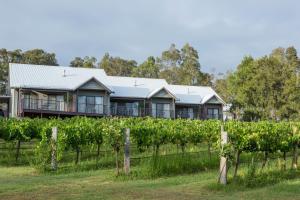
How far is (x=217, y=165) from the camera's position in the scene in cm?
1594

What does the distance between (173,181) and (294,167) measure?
4.71 m

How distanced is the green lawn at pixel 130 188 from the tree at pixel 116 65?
63.8 meters

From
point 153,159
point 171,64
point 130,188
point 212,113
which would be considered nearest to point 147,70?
point 171,64

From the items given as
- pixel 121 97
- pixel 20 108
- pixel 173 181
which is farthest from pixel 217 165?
pixel 121 97

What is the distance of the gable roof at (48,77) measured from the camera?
39562 millimetres

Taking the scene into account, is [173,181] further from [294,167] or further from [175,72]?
[175,72]

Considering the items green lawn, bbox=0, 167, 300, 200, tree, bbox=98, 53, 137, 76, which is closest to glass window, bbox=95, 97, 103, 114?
green lawn, bbox=0, 167, 300, 200

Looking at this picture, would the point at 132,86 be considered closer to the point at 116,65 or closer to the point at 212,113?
the point at 212,113

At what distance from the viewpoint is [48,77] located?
1639 inches

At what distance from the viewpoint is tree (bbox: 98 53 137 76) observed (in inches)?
3054

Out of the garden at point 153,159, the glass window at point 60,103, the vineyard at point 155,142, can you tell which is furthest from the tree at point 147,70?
the garden at point 153,159

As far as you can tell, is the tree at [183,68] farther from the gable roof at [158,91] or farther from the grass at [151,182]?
the grass at [151,182]

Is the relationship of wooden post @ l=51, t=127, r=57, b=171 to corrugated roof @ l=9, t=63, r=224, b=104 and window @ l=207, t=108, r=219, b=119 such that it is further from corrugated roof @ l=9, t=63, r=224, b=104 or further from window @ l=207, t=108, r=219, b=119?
window @ l=207, t=108, r=219, b=119

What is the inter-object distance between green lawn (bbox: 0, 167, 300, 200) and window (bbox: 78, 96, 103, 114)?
26.6m
